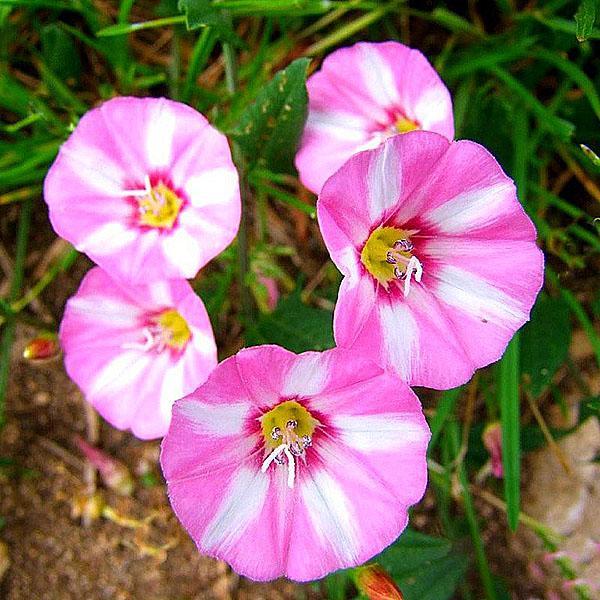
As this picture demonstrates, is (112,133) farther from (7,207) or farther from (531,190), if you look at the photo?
(531,190)

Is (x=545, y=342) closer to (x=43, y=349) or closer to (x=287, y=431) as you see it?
(x=287, y=431)

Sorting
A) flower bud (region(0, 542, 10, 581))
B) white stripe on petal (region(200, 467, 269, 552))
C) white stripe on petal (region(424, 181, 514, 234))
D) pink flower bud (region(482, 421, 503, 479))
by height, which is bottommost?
flower bud (region(0, 542, 10, 581))

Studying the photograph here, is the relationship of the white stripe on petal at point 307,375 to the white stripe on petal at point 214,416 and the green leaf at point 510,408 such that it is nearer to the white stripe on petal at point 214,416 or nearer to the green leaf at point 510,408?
the white stripe on petal at point 214,416

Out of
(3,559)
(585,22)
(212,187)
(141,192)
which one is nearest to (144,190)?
(141,192)

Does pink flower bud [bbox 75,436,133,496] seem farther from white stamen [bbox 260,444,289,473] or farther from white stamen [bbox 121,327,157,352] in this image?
white stamen [bbox 260,444,289,473]

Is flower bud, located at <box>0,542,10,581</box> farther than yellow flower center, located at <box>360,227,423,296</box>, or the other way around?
flower bud, located at <box>0,542,10,581</box>

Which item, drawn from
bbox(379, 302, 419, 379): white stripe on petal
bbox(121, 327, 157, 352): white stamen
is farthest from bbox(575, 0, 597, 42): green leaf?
bbox(121, 327, 157, 352): white stamen
